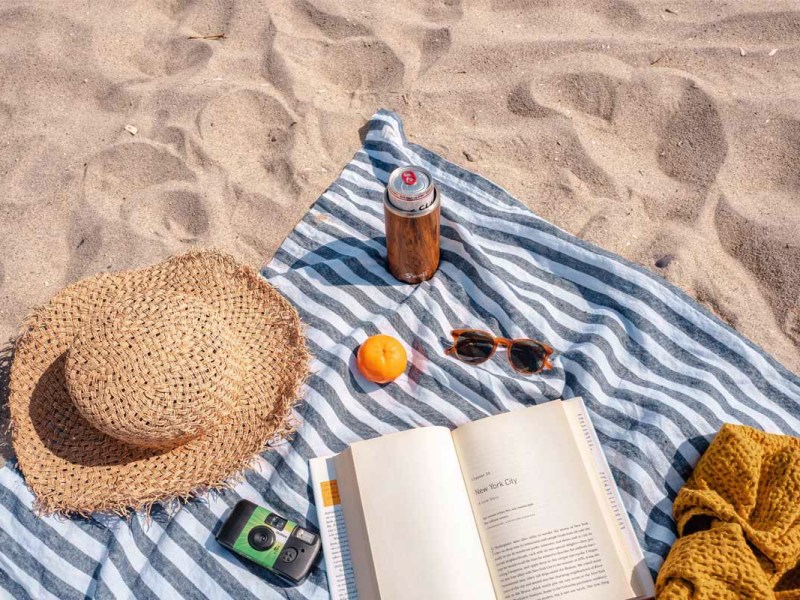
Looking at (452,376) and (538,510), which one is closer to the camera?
(538,510)

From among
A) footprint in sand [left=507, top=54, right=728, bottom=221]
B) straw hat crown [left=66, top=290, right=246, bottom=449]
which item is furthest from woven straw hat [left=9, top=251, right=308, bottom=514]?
footprint in sand [left=507, top=54, right=728, bottom=221]

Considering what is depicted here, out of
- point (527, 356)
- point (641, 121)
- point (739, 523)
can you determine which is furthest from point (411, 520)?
point (641, 121)

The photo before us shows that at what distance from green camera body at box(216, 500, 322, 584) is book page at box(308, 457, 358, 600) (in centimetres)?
3

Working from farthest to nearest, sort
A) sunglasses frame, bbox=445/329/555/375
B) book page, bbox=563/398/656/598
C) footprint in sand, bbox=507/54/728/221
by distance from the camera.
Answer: footprint in sand, bbox=507/54/728/221, sunglasses frame, bbox=445/329/555/375, book page, bbox=563/398/656/598

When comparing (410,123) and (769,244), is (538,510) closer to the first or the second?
(769,244)

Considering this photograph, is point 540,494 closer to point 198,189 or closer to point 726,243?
point 726,243

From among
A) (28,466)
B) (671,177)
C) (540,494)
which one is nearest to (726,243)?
(671,177)

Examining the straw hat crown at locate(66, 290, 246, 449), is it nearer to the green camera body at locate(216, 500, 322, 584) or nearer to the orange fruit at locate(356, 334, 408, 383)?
the green camera body at locate(216, 500, 322, 584)

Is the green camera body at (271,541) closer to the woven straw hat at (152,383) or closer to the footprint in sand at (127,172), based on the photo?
the woven straw hat at (152,383)

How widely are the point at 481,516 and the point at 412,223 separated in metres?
0.68

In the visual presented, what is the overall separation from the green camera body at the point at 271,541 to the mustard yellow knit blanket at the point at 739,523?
740 millimetres

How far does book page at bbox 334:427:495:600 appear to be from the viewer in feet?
4.26

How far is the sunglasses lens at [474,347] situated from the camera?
5.35 ft

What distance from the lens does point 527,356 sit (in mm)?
1621
